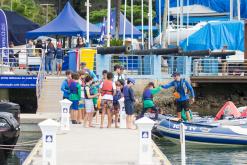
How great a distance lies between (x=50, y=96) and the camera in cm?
3216

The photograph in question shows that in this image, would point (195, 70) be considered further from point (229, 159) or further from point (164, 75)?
point (229, 159)

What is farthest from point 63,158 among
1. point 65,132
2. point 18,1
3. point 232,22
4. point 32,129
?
point 18,1

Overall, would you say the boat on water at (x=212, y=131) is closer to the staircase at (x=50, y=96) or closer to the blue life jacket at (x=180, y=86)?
the blue life jacket at (x=180, y=86)

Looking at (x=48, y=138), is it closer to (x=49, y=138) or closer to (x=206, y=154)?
(x=49, y=138)

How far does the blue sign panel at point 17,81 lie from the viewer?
104ft

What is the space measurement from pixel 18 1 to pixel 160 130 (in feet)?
172

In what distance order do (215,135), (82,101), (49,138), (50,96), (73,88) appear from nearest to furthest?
(49,138) < (215,135) < (73,88) < (82,101) < (50,96)

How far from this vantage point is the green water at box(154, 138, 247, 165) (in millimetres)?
20703

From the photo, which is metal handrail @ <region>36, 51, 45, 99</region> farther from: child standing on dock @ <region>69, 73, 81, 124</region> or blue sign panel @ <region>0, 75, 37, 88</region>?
child standing on dock @ <region>69, 73, 81, 124</region>

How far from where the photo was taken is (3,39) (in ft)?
120

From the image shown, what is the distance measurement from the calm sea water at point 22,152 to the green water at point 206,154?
3.70 metres

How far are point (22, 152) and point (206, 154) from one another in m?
4.96

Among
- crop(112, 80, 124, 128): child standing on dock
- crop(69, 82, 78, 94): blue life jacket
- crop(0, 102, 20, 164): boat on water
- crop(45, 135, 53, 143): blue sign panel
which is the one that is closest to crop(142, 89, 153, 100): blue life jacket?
crop(112, 80, 124, 128): child standing on dock

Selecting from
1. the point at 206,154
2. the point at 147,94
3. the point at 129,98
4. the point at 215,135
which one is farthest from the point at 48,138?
the point at 147,94
